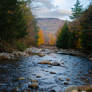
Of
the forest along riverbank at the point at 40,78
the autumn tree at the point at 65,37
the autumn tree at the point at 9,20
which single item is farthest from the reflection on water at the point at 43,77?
the autumn tree at the point at 65,37

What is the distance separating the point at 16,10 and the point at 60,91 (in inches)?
482

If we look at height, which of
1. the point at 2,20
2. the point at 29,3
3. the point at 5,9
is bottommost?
the point at 2,20

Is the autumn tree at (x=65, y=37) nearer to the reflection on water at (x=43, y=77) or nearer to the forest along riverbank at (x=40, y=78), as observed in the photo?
the forest along riverbank at (x=40, y=78)

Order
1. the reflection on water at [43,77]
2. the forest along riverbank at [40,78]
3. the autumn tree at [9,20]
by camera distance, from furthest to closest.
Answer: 1. the autumn tree at [9,20]
2. the reflection on water at [43,77]
3. the forest along riverbank at [40,78]

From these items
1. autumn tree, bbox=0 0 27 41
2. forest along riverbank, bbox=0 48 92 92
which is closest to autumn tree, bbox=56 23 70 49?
autumn tree, bbox=0 0 27 41

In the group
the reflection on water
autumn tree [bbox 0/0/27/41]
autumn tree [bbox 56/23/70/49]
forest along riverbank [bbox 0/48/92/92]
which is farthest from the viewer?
autumn tree [bbox 56/23/70/49]

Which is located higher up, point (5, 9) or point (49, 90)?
point (5, 9)

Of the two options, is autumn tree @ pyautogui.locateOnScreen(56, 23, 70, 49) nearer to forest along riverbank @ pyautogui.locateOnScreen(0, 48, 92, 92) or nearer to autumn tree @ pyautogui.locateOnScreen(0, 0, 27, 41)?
autumn tree @ pyautogui.locateOnScreen(0, 0, 27, 41)

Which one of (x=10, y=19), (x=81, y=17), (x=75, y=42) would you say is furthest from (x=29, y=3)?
(x=75, y=42)

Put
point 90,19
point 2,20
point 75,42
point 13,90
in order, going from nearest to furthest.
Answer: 1. point 13,90
2. point 2,20
3. point 90,19
4. point 75,42

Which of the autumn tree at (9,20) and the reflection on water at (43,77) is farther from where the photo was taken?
the autumn tree at (9,20)

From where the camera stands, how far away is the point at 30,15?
2338 centimetres

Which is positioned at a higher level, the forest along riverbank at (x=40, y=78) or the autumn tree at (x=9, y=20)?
the autumn tree at (x=9, y=20)

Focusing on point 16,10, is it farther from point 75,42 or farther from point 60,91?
point 75,42
